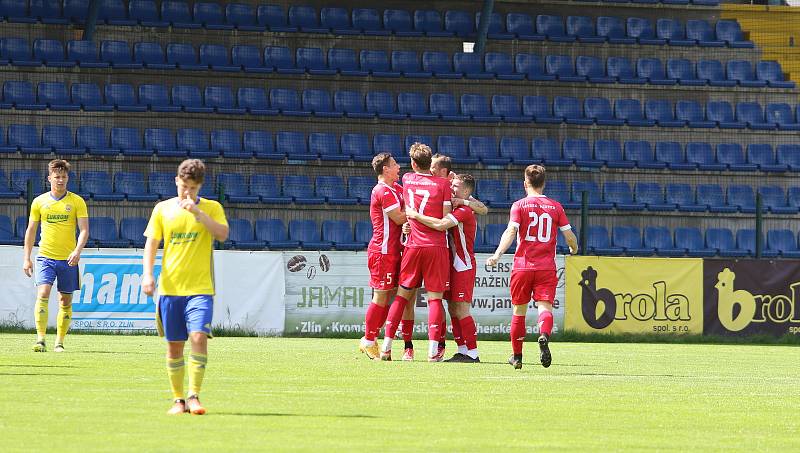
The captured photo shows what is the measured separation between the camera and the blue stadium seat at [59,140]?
1128 inches

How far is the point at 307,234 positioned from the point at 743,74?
43.1ft

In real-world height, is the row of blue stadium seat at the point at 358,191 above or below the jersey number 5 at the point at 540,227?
above

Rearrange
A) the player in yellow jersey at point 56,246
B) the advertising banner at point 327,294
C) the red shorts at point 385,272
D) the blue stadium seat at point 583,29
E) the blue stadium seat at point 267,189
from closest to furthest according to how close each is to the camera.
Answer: the red shorts at point 385,272
the player in yellow jersey at point 56,246
the advertising banner at point 327,294
the blue stadium seat at point 267,189
the blue stadium seat at point 583,29

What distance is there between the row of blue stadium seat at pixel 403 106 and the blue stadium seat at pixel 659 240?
3403 millimetres

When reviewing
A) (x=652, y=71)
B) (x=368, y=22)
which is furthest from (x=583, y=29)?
(x=368, y=22)

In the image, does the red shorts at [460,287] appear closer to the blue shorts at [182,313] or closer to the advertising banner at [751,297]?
the blue shorts at [182,313]

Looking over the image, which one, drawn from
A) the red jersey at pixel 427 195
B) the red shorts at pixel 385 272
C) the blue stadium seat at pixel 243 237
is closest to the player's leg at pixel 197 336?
the red jersey at pixel 427 195

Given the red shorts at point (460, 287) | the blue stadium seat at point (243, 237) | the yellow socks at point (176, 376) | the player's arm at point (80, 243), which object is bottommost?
the yellow socks at point (176, 376)

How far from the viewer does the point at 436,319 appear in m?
15.4

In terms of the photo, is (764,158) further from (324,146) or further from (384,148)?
(324,146)

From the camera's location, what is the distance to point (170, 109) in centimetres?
2997

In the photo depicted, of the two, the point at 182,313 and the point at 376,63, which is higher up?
the point at 376,63

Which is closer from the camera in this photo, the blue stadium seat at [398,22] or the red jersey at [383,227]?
the red jersey at [383,227]

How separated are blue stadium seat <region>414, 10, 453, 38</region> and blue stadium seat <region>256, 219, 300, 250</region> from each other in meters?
8.26
